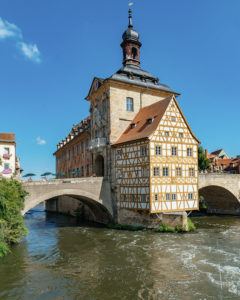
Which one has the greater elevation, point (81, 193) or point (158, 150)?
point (158, 150)

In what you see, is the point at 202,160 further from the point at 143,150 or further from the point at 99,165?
the point at 143,150

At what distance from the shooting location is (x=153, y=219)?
26203 mm

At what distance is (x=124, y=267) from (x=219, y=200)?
28010 mm

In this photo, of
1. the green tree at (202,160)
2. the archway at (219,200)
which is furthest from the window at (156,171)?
the green tree at (202,160)

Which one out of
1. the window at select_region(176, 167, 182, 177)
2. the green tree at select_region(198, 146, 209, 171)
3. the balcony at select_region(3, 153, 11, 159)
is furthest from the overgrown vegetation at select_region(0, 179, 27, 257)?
the green tree at select_region(198, 146, 209, 171)

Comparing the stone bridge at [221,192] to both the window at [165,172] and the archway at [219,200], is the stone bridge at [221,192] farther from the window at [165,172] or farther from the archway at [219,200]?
the window at [165,172]

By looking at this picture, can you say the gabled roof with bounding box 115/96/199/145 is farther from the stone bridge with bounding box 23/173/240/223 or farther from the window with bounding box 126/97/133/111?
the stone bridge with bounding box 23/173/240/223

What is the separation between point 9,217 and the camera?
19406 mm

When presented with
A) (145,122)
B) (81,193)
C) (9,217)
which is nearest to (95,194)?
(81,193)

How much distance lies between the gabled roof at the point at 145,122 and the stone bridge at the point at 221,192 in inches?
358

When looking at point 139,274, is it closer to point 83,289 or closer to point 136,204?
point 83,289

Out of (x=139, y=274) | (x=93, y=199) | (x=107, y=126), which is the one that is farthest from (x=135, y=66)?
(x=139, y=274)

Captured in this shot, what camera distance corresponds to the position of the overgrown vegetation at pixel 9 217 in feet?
60.4

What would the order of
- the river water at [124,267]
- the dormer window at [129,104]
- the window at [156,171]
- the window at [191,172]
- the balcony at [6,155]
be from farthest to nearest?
the balcony at [6,155] < the dormer window at [129,104] < the window at [191,172] < the window at [156,171] < the river water at [124,267]
